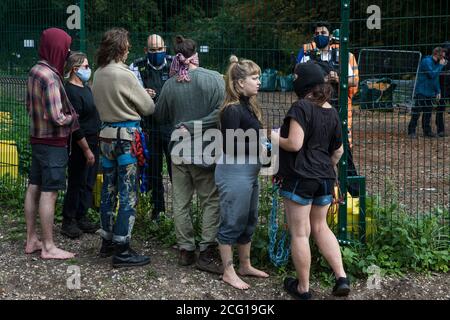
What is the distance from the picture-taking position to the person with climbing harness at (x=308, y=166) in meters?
5.27

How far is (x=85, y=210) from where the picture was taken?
281 inches

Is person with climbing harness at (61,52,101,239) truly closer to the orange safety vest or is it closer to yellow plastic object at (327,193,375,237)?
the orange safety vest

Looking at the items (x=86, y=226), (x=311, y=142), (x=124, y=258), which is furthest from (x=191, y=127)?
(x=86, y=226)

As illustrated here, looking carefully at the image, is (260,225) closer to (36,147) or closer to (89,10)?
(36,147)

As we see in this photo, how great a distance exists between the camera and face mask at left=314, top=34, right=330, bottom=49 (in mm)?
6691

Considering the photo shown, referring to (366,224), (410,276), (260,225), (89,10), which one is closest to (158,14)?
(89,10)

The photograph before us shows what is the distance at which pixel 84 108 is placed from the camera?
22.1 ft

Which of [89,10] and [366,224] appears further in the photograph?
[89,10]

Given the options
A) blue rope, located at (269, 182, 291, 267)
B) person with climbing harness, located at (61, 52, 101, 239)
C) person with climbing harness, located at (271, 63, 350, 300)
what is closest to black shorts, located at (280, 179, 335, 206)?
person with climbing harness, located at (271, 63, 350, 300)

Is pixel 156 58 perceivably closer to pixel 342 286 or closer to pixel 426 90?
pixel 342 286

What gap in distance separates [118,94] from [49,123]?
711 millimetres

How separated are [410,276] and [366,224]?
57 centimetres

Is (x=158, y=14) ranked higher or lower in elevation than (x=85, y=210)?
higher

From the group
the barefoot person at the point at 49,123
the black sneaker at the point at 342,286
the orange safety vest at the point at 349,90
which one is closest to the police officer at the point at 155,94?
the barefoot person at the point at 49,123
